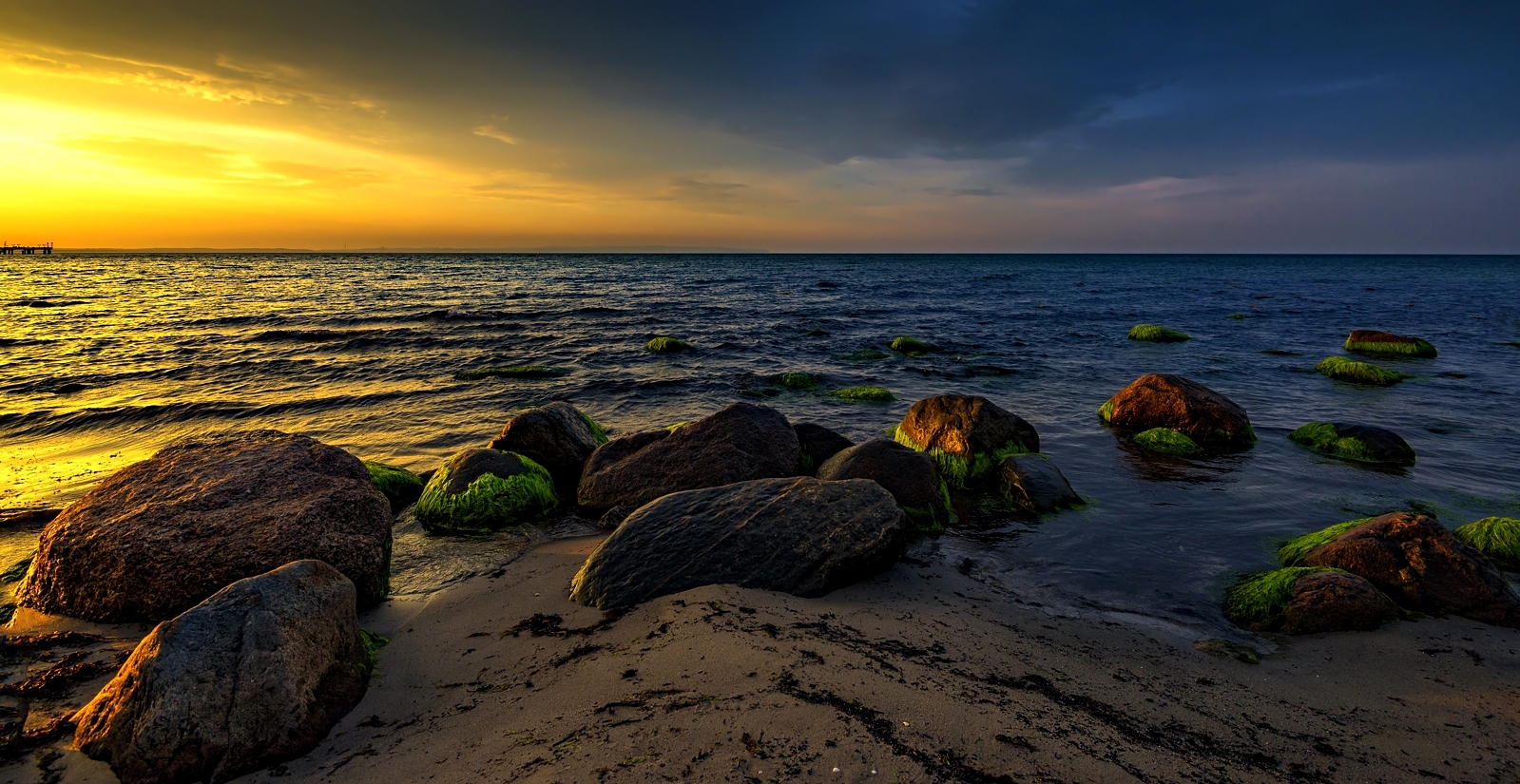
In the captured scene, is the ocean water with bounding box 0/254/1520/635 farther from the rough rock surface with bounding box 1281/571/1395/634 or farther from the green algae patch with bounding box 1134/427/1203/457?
the rough rock surface with bounding box 1281/571/1395/634

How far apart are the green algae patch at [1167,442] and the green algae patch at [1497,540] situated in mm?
3753

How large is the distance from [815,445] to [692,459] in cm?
199

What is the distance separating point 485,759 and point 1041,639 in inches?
161

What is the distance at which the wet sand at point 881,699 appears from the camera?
3115mm

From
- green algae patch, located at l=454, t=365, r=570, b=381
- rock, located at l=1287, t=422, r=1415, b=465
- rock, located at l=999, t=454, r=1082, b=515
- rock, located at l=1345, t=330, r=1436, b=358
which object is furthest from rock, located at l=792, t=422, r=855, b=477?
rock, located at l=1345, t=330, r=1436, b=358

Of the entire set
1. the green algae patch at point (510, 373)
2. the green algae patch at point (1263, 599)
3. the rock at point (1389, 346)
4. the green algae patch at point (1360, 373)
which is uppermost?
the rock at point (1389, 346)

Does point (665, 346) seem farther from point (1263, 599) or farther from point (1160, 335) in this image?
point (1160, 335)

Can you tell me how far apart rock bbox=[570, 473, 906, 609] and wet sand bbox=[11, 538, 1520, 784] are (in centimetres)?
21

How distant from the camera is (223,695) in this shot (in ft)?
11.1

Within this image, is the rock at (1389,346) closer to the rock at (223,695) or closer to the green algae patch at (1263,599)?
the green algae patch at (1263,599)

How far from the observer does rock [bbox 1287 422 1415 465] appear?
9836mm

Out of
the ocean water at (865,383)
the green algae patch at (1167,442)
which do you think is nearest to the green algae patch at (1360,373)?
the ocean water at (865,383)

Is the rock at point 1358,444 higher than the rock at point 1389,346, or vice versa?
the rock at point 1389,346

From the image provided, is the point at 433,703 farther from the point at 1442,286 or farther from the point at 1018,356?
the point at 1442,286
